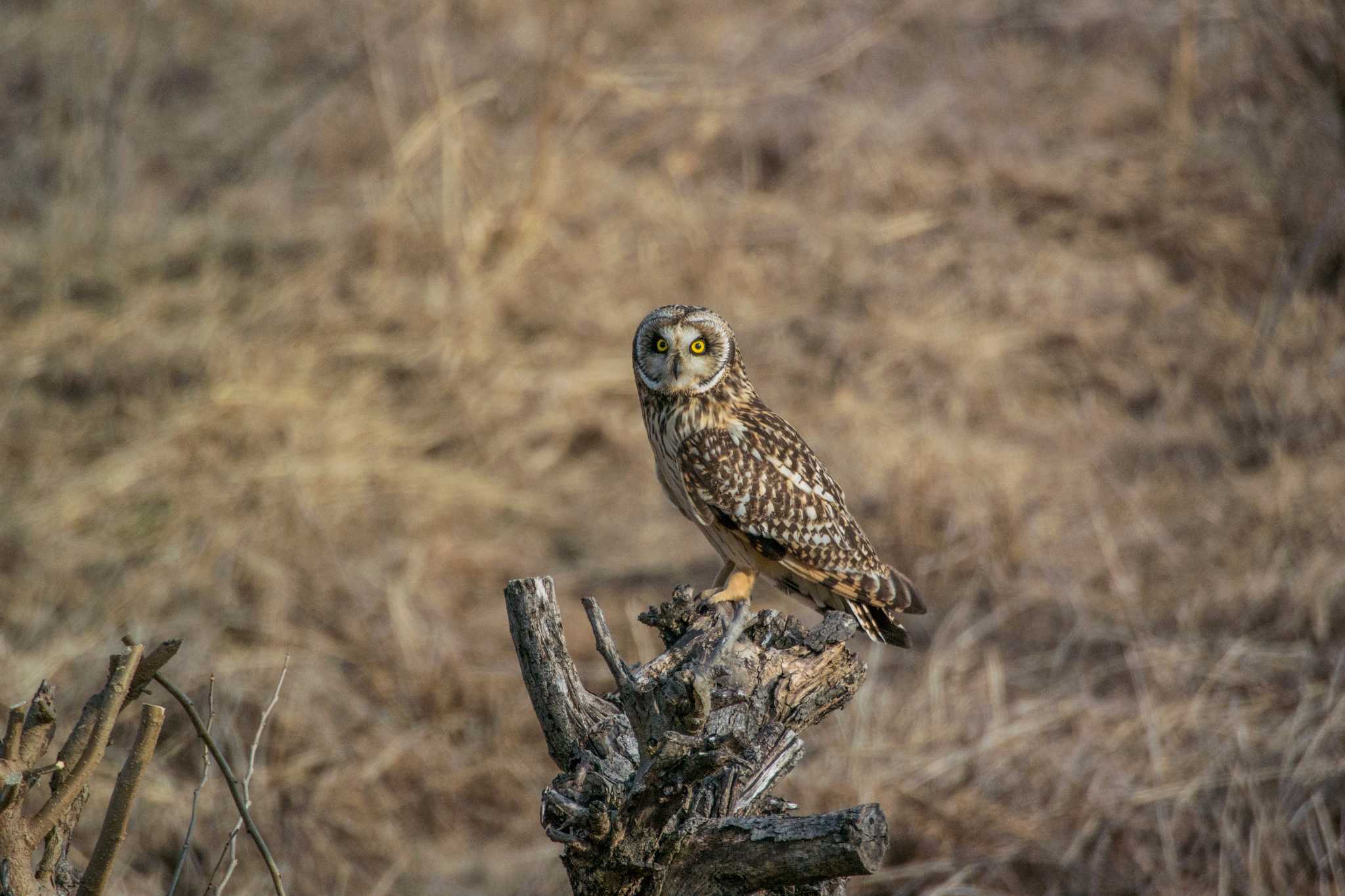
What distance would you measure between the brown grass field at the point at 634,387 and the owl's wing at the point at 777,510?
1232 mm

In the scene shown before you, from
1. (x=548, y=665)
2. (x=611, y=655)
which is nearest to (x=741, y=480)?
(x=548, y=665)

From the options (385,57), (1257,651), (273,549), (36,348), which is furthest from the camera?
(385,57)

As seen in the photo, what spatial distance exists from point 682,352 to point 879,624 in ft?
3.21

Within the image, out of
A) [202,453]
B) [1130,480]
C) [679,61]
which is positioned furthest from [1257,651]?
[679,61]

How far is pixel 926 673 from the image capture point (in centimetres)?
610

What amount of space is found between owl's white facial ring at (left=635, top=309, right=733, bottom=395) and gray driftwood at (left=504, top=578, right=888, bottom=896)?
108cm

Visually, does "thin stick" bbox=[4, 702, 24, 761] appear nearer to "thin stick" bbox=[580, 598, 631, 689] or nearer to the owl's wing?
"thin stick" bbox=[580, 598, 631, 689]

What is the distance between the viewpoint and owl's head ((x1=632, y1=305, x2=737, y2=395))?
3.72 m

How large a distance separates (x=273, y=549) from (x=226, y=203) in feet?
10.8

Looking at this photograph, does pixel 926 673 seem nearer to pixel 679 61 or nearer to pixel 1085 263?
pixel 1085 263

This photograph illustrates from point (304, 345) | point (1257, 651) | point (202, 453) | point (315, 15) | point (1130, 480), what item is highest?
point (315, 15)

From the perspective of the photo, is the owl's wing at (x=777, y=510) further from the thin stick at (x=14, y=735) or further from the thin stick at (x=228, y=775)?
the thin stick at (x=14, y=735)

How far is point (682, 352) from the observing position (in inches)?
148

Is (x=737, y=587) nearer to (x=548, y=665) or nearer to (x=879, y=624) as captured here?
(x=879, y=624)
